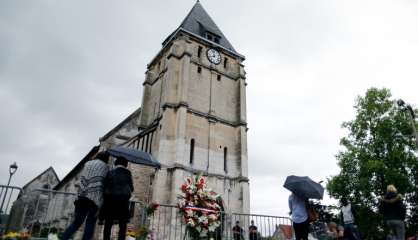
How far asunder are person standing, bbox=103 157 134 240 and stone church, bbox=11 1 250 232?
11794 mm

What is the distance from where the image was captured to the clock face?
25828mm

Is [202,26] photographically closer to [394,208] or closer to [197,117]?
[197,117]

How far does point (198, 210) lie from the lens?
10.6 m

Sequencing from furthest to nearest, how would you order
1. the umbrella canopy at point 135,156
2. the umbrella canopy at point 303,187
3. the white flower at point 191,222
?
1. the white flower at point 191,222
2. the umbrella canopy at point 135,156
3. the umbrella canopy at point 303,187

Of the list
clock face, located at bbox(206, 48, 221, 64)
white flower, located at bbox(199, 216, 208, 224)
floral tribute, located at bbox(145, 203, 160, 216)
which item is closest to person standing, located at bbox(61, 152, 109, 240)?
floral tribute, located at bbox(145, 203, 160, 216)

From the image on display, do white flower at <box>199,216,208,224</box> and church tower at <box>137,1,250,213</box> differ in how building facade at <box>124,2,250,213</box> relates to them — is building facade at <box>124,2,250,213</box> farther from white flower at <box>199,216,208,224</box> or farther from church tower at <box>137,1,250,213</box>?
white flower at <box>199,216,208,224</box>

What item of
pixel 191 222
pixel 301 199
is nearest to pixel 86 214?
pixel 301 199

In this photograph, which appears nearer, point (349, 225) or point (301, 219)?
point (301, 219)

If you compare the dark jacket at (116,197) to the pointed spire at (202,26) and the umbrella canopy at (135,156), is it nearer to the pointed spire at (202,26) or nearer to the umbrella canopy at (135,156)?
the umbrella canopy at (135,156)

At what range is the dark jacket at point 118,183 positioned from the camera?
594 cm

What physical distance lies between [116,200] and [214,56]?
2173 centimetres

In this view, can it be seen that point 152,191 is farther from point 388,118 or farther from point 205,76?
point 388,118

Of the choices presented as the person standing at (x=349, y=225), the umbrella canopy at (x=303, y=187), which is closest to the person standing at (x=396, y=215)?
the person standing at (x=349, y=225)

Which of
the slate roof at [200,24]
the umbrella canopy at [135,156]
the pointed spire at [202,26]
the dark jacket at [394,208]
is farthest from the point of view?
the pointed spire at [202,26]
